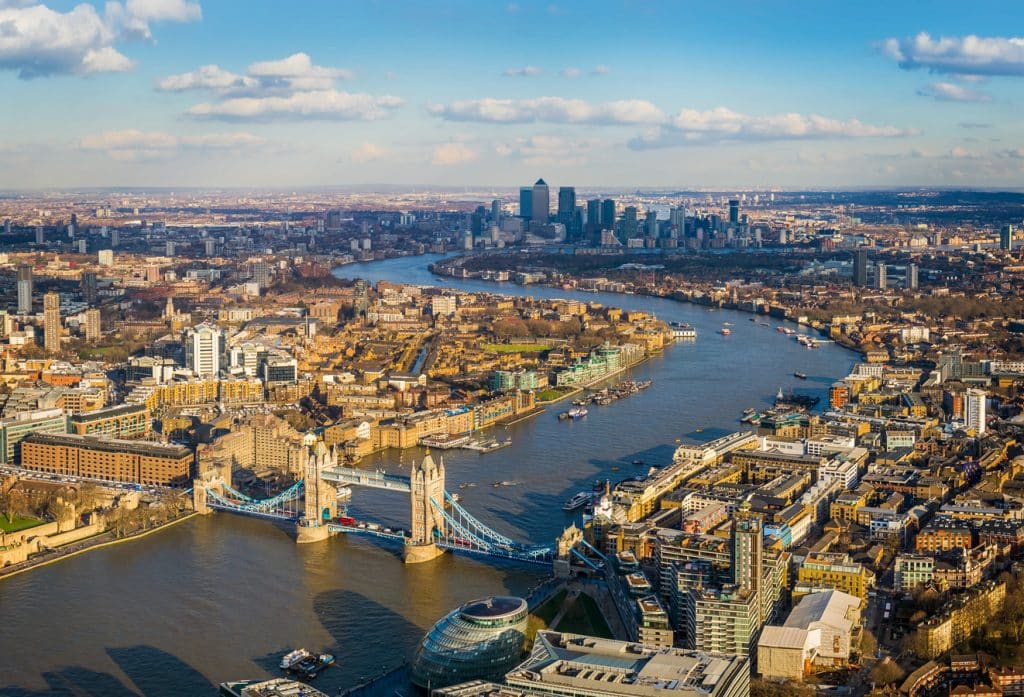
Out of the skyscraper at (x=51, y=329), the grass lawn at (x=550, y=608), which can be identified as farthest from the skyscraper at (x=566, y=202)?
the grass lawn at (x=550, y=608)

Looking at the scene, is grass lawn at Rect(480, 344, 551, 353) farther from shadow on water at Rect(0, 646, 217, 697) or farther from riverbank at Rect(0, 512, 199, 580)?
shadow on water at Rect(0, 646, 217, 697)

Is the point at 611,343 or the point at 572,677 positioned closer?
the point at 572,677

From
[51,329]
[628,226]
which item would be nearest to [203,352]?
[51,329]

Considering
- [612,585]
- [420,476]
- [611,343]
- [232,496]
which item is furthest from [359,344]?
[612,585]

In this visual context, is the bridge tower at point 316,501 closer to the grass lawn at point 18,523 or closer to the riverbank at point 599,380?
the grass lawn at point 18,523

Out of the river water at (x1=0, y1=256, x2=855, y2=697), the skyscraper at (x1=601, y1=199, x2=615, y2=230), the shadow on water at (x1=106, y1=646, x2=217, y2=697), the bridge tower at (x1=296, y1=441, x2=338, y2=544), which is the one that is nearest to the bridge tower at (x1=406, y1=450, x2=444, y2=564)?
the river water at (x1=0, y1=256, x2=855, y2=697)

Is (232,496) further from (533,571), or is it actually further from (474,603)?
(474,603)

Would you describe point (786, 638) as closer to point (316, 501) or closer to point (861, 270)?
point (316, 501)
